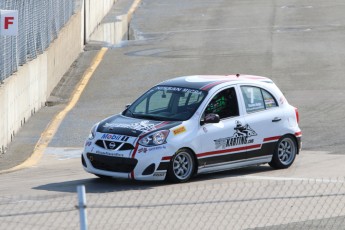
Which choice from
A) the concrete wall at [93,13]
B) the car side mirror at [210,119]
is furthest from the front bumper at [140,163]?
the concrete wall at [93,13]

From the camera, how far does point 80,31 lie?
31.0 m

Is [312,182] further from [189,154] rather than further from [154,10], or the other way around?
[154,10]

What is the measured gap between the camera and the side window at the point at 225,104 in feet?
49.6

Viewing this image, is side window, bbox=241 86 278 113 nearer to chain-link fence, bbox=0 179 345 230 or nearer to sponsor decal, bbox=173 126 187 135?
sponsor decal, bbox=173 126 187 135

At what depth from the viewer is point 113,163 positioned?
46.5 feet

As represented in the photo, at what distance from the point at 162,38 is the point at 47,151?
15196 millimetres

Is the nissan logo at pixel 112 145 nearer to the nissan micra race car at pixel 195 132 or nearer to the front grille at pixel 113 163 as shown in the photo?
the nissan micra race car at pixel 195 132

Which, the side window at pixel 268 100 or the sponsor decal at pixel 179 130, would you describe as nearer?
the sponsor decal at pixel 179 130

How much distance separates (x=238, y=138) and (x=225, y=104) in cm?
57

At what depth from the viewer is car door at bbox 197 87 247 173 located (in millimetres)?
14734

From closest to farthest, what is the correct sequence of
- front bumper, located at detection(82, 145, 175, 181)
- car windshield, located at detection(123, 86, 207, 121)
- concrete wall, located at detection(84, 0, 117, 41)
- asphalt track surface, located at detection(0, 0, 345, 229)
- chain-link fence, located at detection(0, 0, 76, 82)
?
asphalt track surface, located at detection(0, 0, 345, 229), front bumper, located at detection(82, 145, 175, 181), car windshield, located at detection(123, 86, 207, 121), chain-link fence, located at detection(0, 0, 76, 82), concrete wall, located at detection(84, 0, 117, 41)

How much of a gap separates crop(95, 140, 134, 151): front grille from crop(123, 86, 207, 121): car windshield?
86 centimetres

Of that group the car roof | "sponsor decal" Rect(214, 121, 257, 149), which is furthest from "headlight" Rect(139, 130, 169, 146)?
the car roof

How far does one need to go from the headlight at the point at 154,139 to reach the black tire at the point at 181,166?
1.02 ft
